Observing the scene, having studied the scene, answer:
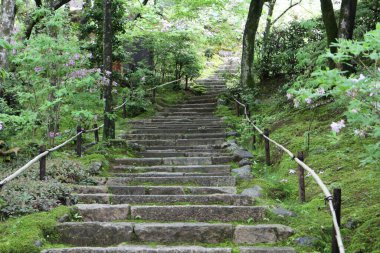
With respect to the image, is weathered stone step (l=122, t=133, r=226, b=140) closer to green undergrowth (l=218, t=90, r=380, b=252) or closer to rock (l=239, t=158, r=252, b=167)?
green undergrowth (l=218, t=90, r=380, b=252)

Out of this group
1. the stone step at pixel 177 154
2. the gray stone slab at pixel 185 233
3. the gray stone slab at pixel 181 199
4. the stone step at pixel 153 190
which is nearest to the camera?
the gray stone slab at pixel 185 233

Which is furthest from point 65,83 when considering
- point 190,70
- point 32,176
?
point 190,70

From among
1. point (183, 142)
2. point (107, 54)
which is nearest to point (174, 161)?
point (183, 142)

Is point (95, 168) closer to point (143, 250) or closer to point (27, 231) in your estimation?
point (27, 231)

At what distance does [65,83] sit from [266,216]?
4.86 metres

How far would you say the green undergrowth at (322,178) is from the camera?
166 inches

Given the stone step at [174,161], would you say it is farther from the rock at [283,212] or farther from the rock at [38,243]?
the rock at [38,243]

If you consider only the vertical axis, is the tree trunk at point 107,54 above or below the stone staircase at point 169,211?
above

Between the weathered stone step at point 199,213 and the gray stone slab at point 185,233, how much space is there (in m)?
0.46

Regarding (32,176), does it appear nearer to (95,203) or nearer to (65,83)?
(95,203)

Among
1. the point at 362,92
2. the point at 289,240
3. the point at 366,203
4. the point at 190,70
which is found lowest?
the point at 289,240

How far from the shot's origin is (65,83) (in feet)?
26.5

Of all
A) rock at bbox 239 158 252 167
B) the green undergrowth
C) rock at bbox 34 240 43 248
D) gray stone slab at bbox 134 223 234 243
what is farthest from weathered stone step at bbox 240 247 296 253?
rock at bbox 239 158 252 167

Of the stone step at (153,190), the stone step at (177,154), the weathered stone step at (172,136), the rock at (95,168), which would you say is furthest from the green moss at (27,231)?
the weathered stone step at (172,136)
